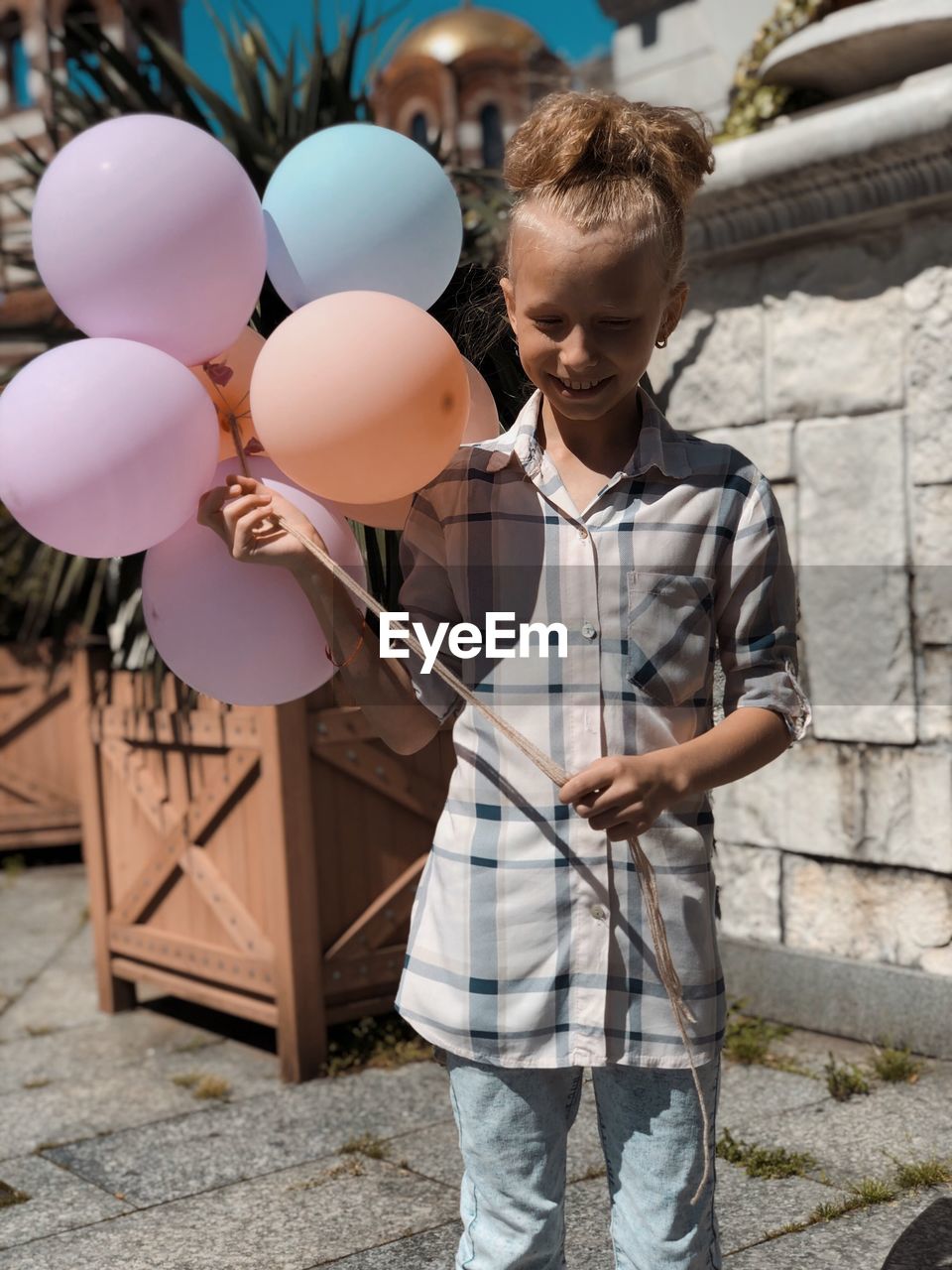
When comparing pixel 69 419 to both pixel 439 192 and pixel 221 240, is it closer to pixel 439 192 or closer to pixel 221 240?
pixel 221 240

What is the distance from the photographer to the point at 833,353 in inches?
150

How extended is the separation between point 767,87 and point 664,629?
298 cm

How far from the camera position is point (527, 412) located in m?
1.86

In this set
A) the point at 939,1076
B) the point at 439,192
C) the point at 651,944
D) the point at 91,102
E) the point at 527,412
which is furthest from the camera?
the point at 91,102

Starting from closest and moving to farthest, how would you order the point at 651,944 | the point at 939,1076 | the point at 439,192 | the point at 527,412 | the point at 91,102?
1. the point at 651,944
2. the point at 527,412
3. the point at 439,192
4. the point at 939,1076
5. the point at 91,102

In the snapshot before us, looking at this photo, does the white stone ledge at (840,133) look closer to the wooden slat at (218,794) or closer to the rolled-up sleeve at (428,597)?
the wooden slat at (218,794)

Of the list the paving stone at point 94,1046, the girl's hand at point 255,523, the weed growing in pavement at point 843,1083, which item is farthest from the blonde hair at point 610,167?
the paving stone at point 94,1046

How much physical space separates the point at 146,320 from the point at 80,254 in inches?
4.9

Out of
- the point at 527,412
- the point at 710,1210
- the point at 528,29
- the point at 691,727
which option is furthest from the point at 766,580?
the point at 528,29

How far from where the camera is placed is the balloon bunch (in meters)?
1.77

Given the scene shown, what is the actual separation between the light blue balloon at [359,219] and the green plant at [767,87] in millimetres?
2352

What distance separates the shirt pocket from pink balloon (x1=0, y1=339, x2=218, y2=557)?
62cm

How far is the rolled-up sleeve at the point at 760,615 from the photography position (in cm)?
177

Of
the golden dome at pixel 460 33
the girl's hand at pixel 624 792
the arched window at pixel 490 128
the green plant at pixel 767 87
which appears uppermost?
the golden dome at pixel 460 33
